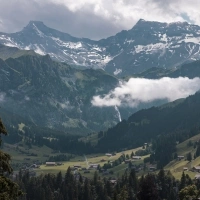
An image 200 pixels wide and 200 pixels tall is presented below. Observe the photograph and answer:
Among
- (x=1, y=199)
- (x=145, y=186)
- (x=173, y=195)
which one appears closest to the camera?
(x=1, y=199)

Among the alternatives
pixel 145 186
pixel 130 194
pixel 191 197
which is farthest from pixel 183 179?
pixel 145 186

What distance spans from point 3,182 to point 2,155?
251cm

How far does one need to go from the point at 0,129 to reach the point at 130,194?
16601 cm

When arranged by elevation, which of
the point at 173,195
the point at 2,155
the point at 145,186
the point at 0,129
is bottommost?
the point at 173,195

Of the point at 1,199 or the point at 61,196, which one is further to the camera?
the point at 61,196

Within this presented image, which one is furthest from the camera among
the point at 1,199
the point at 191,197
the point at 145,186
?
the point at 191,197

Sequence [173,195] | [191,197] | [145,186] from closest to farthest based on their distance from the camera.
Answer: [145,186] → [191,197] → [173,195]

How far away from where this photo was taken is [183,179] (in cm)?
19838

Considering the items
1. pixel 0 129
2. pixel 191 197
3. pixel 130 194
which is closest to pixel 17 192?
pixel 0 129

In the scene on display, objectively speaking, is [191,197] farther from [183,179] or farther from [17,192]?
[183,179]

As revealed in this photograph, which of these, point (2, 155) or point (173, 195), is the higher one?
point (2, 155)

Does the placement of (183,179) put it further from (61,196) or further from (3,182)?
(3,182)

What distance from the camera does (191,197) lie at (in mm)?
83812

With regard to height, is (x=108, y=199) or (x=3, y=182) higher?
(x=3, y=182)
